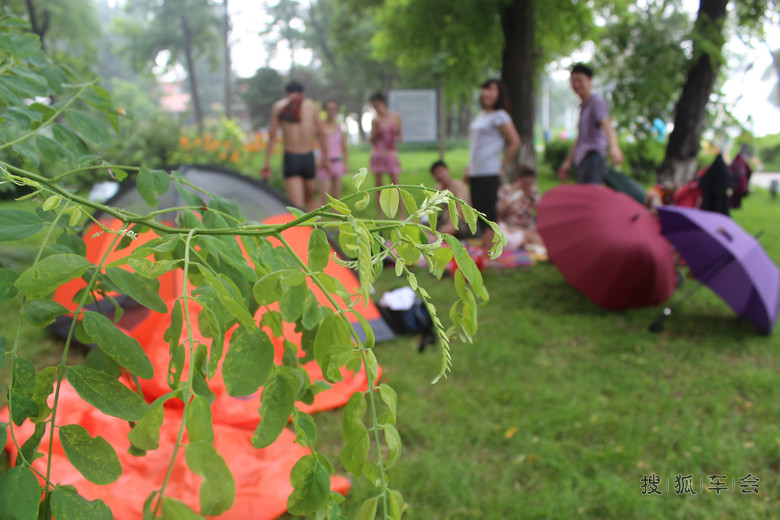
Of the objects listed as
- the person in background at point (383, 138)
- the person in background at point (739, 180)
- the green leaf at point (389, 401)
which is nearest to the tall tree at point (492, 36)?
the person in background at point (383, 138)

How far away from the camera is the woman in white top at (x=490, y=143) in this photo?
514cm

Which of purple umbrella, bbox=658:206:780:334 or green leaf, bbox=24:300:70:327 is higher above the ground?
green leaf, bbox=24:300:70:327

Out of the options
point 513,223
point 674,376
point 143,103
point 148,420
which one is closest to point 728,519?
point 674,376

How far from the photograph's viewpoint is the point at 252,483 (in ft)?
7.70

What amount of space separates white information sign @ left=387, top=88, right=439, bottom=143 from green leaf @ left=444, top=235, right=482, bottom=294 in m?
7.55

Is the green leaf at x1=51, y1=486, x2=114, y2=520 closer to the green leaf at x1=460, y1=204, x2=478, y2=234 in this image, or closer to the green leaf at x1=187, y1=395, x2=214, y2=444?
the green leaf at x1=187, y1=395, x2=214, y2=444

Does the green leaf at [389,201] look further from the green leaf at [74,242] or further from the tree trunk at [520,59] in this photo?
the tree trunk at [520,59]

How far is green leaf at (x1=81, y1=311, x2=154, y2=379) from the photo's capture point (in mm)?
674

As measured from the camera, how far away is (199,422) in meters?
0.53

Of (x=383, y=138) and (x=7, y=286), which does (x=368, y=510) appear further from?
(x=383, y=138)

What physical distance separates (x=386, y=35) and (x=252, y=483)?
334 inches

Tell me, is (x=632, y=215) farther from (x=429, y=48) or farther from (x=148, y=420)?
(x=429, y=48)

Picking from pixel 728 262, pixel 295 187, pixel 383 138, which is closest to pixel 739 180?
pixel 728 262

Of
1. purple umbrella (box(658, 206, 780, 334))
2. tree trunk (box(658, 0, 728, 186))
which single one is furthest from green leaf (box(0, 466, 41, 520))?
tree trunk (box(658, 0, 728, 186))
